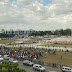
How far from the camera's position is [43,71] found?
1777 centimetres

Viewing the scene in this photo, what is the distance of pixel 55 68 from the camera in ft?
63.1

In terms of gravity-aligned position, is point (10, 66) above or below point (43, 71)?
above

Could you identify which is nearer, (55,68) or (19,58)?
(55,68)

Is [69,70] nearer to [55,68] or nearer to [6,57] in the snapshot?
[55,68]

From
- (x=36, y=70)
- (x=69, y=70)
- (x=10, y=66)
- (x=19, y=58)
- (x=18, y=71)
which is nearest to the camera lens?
(x=18, y=71)

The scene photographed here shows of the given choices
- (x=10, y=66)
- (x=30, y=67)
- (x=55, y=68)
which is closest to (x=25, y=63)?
(x=30, y=67)

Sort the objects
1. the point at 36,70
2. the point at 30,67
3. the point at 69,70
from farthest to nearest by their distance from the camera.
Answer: the point at 30,67 < the point at 36,70 < the point at 69,70

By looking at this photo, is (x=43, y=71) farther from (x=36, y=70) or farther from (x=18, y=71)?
(x=18, y=71)

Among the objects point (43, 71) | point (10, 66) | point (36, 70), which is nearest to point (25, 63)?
point (36, 70)

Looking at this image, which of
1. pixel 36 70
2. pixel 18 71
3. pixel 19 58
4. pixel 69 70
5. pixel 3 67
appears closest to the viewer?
pixel 18 71

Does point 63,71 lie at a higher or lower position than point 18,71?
lower

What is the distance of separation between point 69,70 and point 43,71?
447 centimetres

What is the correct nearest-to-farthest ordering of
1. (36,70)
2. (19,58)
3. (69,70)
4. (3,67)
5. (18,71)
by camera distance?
(18,71), (3,67), (69,70), (36,70), (19,58)

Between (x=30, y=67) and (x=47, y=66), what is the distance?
3.55 meters
